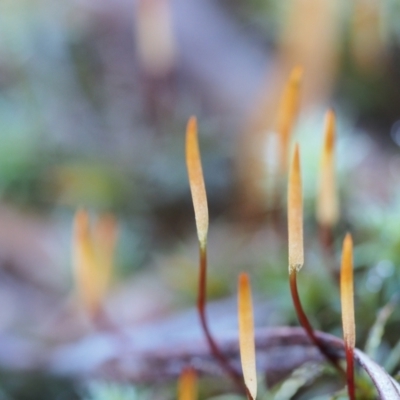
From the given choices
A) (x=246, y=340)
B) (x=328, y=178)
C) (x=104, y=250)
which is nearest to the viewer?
(x=246, y=340)

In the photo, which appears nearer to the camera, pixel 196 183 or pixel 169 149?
pixel 196 183

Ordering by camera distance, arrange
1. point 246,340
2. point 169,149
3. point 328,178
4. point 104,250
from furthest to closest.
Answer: point 169,149 < point 104,250 < point 328,178 < point 246,340

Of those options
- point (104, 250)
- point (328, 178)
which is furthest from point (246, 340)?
point (104, 250)

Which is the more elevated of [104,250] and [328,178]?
[328,178]

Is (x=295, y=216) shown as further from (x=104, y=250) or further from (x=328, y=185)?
(x=104, y=250)

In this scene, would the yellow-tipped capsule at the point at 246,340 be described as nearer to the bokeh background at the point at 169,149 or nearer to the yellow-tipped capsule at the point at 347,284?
the yellow-tipped capsule at the point at 347,284

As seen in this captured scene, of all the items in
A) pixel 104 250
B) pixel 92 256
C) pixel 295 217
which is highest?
pixel 295 217
